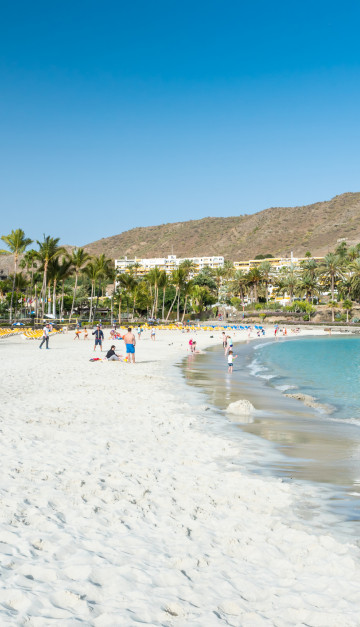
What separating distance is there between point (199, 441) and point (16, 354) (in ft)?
63.8

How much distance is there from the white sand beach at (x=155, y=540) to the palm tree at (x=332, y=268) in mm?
87056

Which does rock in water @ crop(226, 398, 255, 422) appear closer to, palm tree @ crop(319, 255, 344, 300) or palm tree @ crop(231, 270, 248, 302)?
palm tree @ crop(319, 255, 344, 300)

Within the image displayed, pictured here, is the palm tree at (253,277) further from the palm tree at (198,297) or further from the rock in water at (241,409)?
the rock in water at (241,409)

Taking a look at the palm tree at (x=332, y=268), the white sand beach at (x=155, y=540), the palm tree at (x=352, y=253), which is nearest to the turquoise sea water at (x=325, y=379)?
the white sand beach at (x=155, y=540)

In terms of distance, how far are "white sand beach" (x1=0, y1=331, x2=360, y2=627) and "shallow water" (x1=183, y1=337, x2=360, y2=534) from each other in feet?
1.98

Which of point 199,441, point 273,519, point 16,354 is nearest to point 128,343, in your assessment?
point 16,354

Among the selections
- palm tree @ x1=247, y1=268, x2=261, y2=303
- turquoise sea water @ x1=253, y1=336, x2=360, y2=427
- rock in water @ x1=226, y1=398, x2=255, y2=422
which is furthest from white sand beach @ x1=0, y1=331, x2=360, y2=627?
palm tree @ x1=247, y1=268, x2=261, y2=303

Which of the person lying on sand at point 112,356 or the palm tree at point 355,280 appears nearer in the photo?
the person lying on sand at point 112,356

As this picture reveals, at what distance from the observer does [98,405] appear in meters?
11.9

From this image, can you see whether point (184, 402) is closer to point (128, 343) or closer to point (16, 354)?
point (128, 343)

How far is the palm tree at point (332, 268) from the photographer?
90375 mm

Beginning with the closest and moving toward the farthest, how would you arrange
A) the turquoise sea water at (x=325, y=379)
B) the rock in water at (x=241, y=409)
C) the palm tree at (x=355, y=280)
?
the rock in water at (x=241, y=409) < the turquoise sea water at (x=325, y=379) < the palm tree at (x=355, y=280)

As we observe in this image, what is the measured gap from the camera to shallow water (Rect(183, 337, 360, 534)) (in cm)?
684

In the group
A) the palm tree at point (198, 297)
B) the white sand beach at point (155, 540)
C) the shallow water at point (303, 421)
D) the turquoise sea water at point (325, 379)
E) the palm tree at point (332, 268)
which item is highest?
the palm tree at point (332, 268)
